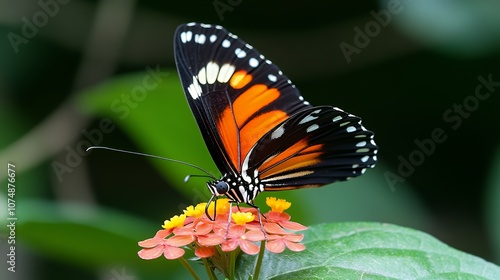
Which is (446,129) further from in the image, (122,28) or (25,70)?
(25,70)

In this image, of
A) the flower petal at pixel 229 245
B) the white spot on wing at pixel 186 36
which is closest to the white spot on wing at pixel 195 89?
the white spot on wing at pixel 186 36

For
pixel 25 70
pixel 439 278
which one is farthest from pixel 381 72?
pixel 439 278

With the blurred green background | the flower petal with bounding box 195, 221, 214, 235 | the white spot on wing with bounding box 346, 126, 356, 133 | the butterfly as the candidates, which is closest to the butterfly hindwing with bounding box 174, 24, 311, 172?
the butterfly

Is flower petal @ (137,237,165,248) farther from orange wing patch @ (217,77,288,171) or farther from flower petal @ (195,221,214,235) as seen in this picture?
orange wing patch @ (217,77,288,171)

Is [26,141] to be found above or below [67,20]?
below

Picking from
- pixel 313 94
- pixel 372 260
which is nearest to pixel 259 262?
pixel 372 260

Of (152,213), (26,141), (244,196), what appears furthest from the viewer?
(152,213)

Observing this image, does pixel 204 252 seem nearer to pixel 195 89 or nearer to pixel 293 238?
pixel 293 238

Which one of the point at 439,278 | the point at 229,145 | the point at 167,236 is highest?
the point at 229,145
